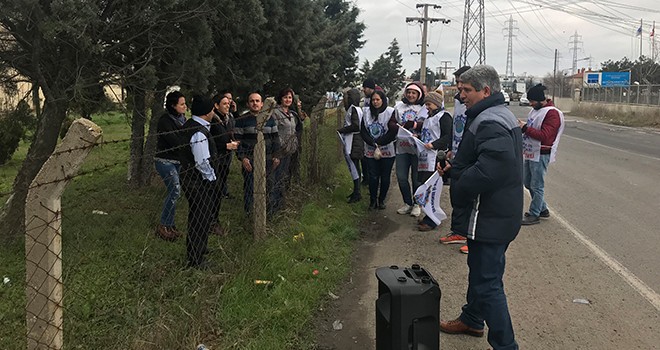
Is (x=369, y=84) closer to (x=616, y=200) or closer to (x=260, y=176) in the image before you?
(x=260, y=176)

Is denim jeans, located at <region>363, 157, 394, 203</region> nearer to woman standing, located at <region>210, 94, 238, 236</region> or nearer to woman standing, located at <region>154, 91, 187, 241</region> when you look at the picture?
woman standing, located at <region>210, 94, 238, 236</region>

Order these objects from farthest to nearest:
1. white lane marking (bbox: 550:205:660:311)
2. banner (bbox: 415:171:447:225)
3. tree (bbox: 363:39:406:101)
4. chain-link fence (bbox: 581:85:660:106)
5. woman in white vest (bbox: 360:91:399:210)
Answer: tree (bbox: 363:39:406:101) < chain-link fence (bbox: 581:85:660:106) < woman in white vest (bbox: 360:91:399:210) < banner (bbox: 415:171:447:225) < white lane marking (bbox: 550:205:660:311)

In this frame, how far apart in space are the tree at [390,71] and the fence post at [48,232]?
4254 cm

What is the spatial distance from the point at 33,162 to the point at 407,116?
182 inches

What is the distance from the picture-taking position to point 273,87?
10867mm

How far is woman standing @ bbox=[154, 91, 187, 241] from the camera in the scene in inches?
209

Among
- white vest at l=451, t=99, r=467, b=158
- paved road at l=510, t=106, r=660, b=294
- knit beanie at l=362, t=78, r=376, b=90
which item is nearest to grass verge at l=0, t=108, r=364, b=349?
white vest at l=451, t=99, r=467, b=158

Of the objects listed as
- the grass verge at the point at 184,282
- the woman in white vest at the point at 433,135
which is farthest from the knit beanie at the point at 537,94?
the grass verge at the point at 184,282

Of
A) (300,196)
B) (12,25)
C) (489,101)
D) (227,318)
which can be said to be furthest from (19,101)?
(489,101)

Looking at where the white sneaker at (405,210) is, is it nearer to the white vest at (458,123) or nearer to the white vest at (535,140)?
the white vest at (458,123)

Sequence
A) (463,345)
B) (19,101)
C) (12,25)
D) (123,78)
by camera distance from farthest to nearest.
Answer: (19,101), (123,78), (12,25), (463,345)

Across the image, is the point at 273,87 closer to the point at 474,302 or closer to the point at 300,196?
the point at 300,196

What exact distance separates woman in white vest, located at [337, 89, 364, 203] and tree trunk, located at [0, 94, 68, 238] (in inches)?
149

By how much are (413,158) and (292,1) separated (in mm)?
3301
